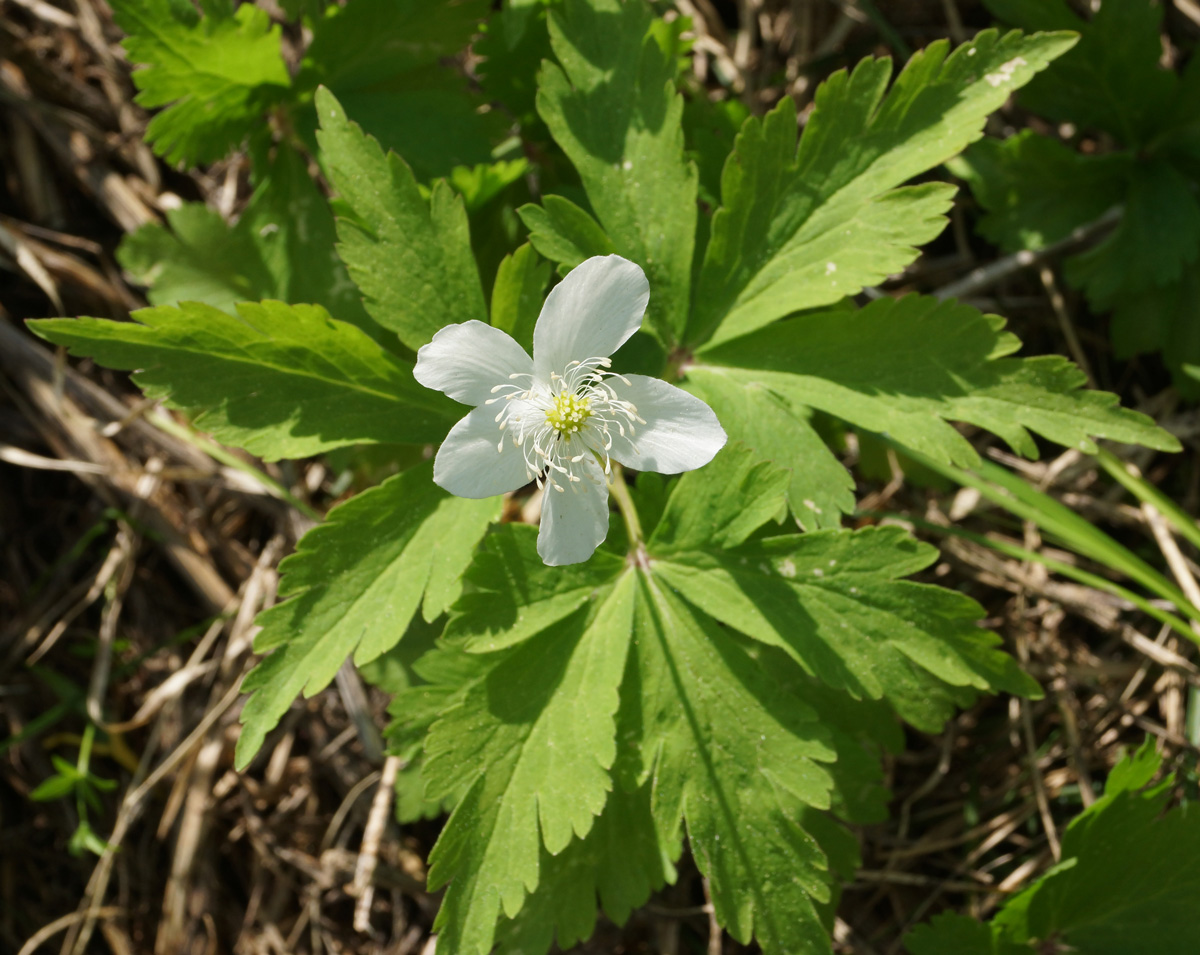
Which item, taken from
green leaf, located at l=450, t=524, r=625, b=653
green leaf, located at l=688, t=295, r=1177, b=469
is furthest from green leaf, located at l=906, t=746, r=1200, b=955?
green leaf, located at l=450, t=524, r=625, b=653

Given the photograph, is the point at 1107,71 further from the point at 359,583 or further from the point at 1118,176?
the point at 359,583

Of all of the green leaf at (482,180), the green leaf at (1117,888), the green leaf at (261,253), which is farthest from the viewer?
the green leaf at (261,253)

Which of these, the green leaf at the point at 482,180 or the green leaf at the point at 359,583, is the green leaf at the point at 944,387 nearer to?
the green leaf at the point at 359,583

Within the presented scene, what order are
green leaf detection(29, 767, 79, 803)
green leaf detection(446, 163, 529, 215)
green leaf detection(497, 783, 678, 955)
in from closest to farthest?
1. green leaf detection(497, 783, 678, 955)
2. green leaf detection(446, 163, 529, 215)
3. green leaf detection(29, 767, 79, 803)

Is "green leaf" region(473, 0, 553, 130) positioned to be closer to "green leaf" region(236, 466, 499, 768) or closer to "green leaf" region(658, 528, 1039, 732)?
"green leaf" region(236, 466, 499, 768)

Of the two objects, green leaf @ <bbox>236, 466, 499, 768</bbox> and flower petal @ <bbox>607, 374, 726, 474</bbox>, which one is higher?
flower petal @ <bbox>607, 374, 726, 474</bbox>

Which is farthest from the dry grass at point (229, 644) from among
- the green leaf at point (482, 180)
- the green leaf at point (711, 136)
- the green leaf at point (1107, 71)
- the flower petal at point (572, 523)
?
the flower petal at point (572, 523)
